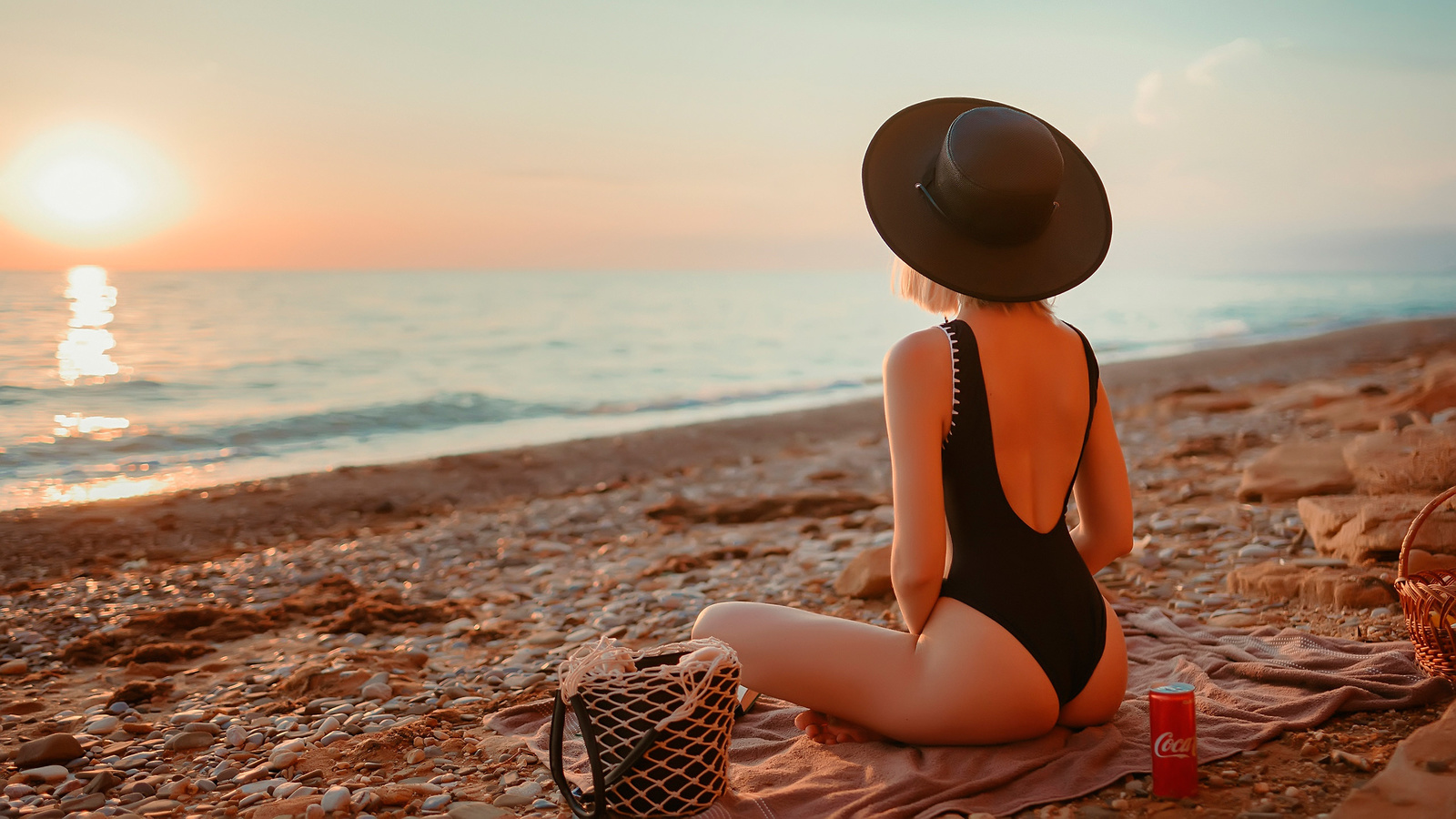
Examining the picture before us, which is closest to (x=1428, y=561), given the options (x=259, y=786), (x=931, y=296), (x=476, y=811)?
(x=931, y=296)

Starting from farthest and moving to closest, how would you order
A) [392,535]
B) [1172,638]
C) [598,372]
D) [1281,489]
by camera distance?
[598,372] < [392,535] < [1281,489] < [1172,638]

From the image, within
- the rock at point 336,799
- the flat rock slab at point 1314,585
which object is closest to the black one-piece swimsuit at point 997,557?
the rock at point 336,799

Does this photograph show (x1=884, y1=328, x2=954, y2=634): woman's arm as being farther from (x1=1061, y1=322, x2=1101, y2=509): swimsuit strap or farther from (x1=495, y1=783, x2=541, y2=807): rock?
(x1=495, y1=783, x2=541, y2=807): rock

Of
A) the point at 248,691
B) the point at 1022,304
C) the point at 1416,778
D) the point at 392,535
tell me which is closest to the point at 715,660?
the point at 1022,304

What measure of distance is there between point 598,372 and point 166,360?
8.92m

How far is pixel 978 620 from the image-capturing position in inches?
107

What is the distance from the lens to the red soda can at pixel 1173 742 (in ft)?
8.13

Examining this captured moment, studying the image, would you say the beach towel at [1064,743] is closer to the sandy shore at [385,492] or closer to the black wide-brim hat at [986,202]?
the black wide-brim hat at [986,202]

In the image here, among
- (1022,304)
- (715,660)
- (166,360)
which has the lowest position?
(715,660)

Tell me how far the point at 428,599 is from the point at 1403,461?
5.68 metres

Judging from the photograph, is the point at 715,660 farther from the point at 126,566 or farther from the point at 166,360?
the point at 166,360

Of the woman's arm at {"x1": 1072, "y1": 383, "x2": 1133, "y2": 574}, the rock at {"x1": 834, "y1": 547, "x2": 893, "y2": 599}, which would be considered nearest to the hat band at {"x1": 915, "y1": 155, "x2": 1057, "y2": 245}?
the woman's arm at {"x1": 1072, "y1": 383, "x2": 1133, "y2": 574}

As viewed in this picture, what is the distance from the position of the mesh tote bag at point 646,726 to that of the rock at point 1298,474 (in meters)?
5.01

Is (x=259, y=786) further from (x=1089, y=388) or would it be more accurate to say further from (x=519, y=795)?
(x=1089, y=388)
